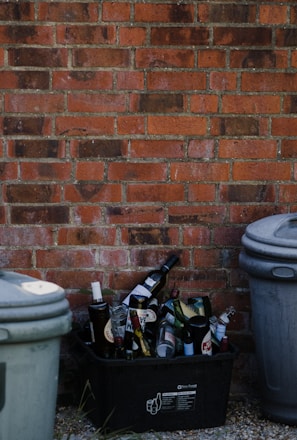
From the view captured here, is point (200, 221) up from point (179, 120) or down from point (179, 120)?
down

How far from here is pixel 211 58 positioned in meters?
4.29

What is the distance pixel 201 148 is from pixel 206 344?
1028 mm

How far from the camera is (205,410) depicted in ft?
13.4

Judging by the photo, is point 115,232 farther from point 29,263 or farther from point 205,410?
point 205,410

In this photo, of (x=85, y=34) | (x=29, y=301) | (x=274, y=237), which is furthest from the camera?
(x=85, y=34)

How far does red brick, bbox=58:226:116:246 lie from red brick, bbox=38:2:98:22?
1.07 meters

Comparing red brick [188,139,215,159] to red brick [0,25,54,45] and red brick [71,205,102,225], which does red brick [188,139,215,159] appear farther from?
red brick [0,25,54,45]

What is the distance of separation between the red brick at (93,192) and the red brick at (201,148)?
424 millimetres

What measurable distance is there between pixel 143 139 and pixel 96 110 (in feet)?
0.93

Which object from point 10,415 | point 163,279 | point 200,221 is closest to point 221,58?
point 200,221

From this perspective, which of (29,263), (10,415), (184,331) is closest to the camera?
(10,415)

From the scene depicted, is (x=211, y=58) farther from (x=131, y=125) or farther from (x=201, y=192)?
(x=201, y=192)

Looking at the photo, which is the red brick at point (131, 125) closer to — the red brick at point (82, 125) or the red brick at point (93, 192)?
the red brick at point (82, 125)

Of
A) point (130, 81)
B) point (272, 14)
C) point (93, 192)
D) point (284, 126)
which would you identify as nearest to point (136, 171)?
point (93, 192)
